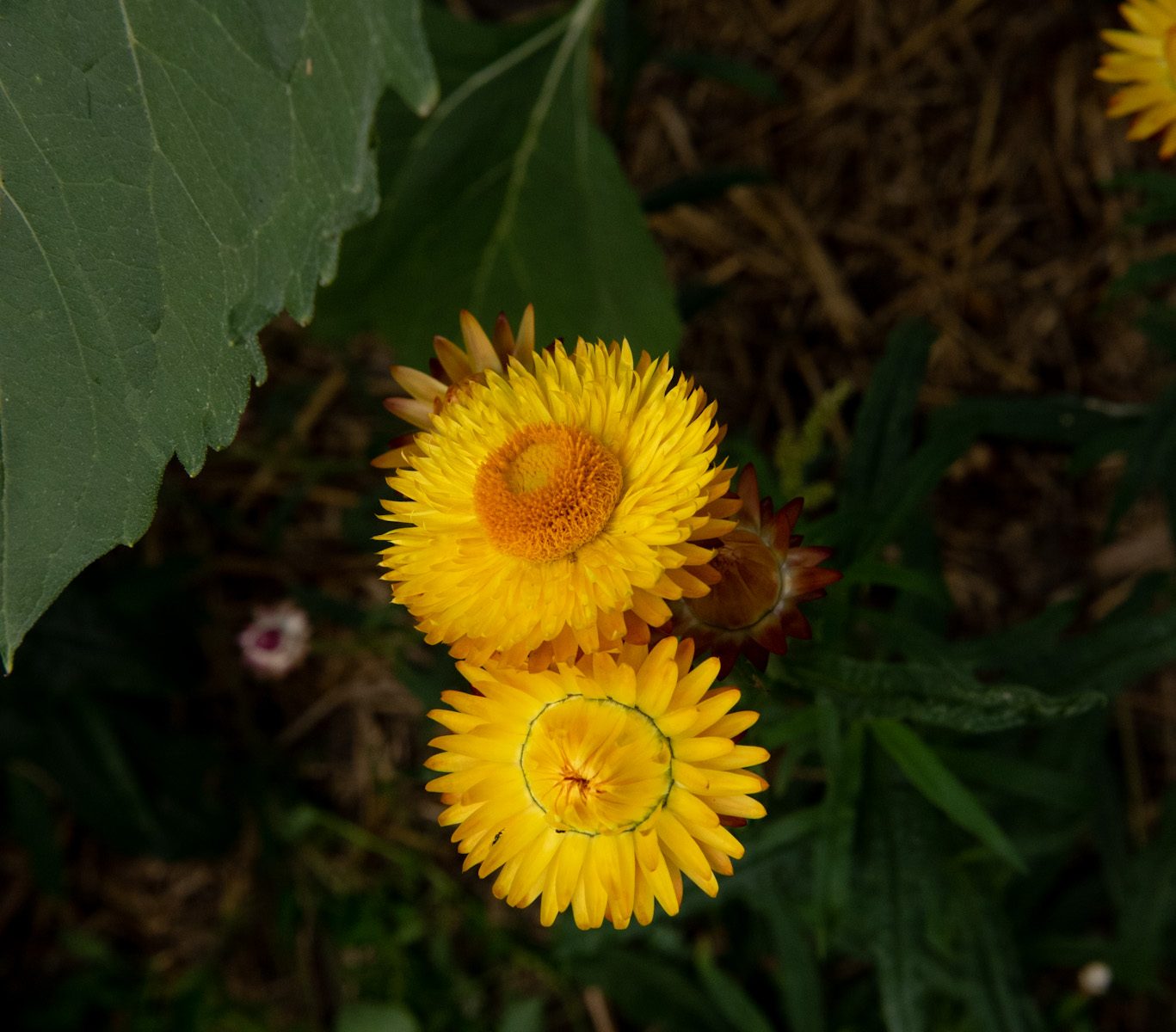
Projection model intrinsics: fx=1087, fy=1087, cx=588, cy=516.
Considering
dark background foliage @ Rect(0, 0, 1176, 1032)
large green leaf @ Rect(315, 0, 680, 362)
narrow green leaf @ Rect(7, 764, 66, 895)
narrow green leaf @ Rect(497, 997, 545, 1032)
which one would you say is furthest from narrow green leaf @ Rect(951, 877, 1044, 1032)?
narrow green leaf @ Rect(7, 764, 66, 895)

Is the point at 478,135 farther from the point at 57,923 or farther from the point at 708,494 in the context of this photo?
the point at 57,923

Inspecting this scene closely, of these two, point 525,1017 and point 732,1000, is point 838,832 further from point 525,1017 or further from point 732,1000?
point 525,1017

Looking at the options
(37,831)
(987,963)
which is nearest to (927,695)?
(987,963)

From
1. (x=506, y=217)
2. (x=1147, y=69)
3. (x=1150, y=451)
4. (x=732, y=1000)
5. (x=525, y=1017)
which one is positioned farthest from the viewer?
(x=525, y=1017)

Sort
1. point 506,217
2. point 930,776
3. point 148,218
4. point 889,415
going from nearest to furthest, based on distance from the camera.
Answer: point 148,218
point 930,776
point 889,415
point 506,217

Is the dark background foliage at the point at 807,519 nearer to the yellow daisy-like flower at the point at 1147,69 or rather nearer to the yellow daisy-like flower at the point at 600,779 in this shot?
the yellow daisy-like flower at the point at 1147,69

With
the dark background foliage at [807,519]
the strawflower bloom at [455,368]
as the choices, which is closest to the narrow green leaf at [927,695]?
the strawflower bloom at [455,368]

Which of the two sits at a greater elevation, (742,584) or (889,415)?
(889,415)

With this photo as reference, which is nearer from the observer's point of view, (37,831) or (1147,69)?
(1147,69)

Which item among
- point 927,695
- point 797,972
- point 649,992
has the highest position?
point 927,695
